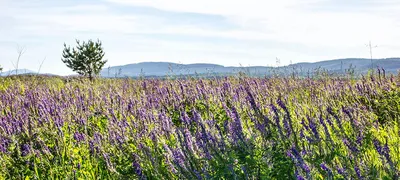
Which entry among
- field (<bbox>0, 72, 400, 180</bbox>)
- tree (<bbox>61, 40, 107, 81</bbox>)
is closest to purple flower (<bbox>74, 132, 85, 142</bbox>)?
field (<bbox>0, 72, 400, 180</bbox>)

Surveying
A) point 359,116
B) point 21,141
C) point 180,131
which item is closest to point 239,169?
point 180,131

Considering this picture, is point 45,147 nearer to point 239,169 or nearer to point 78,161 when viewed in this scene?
point 78,161

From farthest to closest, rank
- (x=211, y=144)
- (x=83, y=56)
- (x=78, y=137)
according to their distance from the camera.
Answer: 1. (x=83, y=56)
2. (x=78, y=137)
3. (x=211, y=144)

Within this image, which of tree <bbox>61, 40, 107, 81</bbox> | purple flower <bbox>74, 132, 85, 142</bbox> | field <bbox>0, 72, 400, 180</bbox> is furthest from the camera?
tree <bbox>61, 40, 107, 81</bbox>

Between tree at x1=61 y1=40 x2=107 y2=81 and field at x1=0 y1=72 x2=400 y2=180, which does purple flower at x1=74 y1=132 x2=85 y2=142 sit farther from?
tree at x1=61 y1=40 x2=107 y2=81

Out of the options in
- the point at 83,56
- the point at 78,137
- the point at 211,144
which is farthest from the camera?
the point at 83,56

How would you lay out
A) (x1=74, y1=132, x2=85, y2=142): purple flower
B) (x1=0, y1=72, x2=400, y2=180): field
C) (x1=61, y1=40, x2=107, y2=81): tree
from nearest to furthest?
(x1=0, y1=72, x2=400, y2=180): field < (x1=74, y1=132, x2=85, y2=142): purple flower < (x1=61, y1=40, x2=107, y2=81): tree

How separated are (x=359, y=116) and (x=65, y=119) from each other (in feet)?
10.9

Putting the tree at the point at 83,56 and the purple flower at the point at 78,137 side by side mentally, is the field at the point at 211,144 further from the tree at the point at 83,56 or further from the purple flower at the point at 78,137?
the tree at the point at 83,56

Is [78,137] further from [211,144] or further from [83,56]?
[83,56]

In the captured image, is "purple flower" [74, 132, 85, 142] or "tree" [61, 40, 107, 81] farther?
"tree" [61, 40, 107, 81]

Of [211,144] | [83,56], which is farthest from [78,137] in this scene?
[83,56]

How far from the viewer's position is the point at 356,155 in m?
3.15

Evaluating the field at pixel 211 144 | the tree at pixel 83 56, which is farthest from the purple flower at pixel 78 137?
the tree at pixel 83 56
